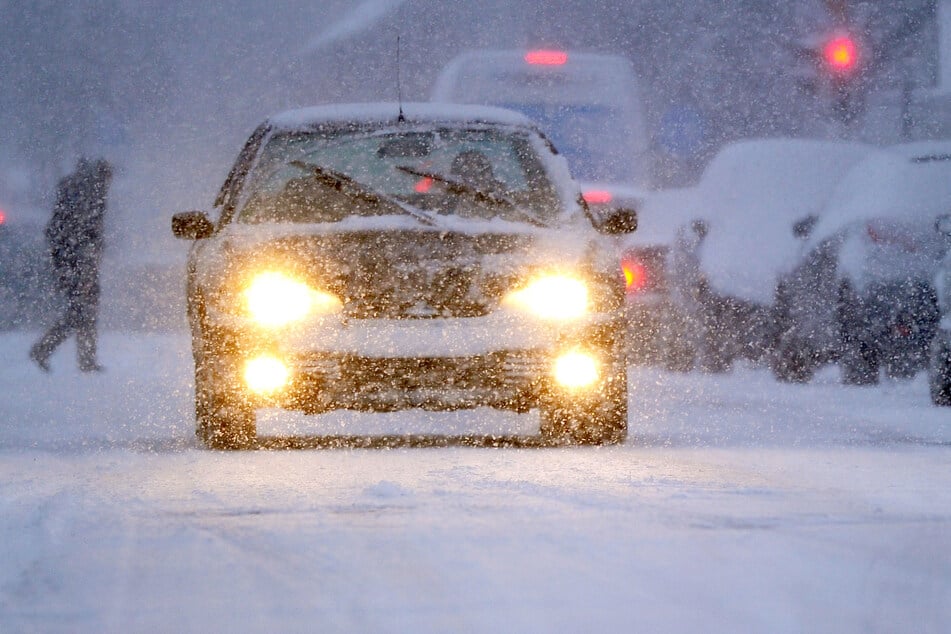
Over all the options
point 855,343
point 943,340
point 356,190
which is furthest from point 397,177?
point 855,343

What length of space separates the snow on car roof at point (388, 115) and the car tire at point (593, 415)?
1.74 m

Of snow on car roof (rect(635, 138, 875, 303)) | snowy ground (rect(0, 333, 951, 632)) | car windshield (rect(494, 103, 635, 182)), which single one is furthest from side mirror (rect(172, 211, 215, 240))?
Answer: car windshield (rect(494, 103, 635, 182))

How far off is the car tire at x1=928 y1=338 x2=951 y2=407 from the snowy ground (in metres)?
0.70

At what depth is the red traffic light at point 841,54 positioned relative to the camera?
21.7 m

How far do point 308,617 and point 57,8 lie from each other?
3131 centimetres

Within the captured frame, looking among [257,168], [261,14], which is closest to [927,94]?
[261,14]

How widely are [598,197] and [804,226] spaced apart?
152 centimetres

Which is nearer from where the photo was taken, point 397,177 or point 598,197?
point 397,177

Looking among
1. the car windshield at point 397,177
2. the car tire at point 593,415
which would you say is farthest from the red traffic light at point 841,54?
the car tire at point 593,415

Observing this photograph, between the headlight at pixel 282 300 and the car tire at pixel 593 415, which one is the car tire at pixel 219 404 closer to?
the headlight at pixel 282 300

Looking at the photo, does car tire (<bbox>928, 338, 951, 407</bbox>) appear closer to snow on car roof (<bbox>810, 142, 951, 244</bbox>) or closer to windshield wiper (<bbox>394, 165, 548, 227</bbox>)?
snow on car roof (<bbox>810, 142, 951, 244</bbox>)

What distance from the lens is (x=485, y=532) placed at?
6.63m

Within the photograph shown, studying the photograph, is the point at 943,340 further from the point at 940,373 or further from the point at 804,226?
the point at 804,226

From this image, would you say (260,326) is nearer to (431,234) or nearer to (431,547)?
(431,234)
